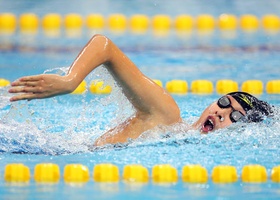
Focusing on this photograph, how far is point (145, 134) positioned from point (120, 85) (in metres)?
0.32

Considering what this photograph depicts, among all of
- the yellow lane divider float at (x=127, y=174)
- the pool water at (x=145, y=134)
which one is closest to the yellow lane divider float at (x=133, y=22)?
the pool water at (x=145, y=134)

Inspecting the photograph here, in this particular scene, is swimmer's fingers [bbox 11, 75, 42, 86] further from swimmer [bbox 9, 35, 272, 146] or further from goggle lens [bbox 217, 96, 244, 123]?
goggle lens [bbox 217, 96, 244, 123]

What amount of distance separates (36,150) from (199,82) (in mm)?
2130

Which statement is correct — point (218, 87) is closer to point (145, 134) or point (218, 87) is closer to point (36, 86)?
point (145, 134)

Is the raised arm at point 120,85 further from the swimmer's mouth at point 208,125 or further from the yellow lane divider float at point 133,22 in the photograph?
the yellow lane divider float at point 133,22

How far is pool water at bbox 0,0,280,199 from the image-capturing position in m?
3.04

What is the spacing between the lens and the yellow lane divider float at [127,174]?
3.14 meters

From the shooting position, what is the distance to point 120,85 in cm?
342

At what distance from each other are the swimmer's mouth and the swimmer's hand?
1031 mm

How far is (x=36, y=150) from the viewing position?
3.57 metres

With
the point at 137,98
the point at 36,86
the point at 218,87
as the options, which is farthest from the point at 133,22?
the point at 36,86

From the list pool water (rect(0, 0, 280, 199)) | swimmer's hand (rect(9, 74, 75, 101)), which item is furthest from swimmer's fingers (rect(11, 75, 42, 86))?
pool water (rect(0, 0, 280, 199))

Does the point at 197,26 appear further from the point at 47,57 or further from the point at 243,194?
the point at 243,194

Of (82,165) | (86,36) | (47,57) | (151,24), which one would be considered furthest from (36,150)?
(151,24)
